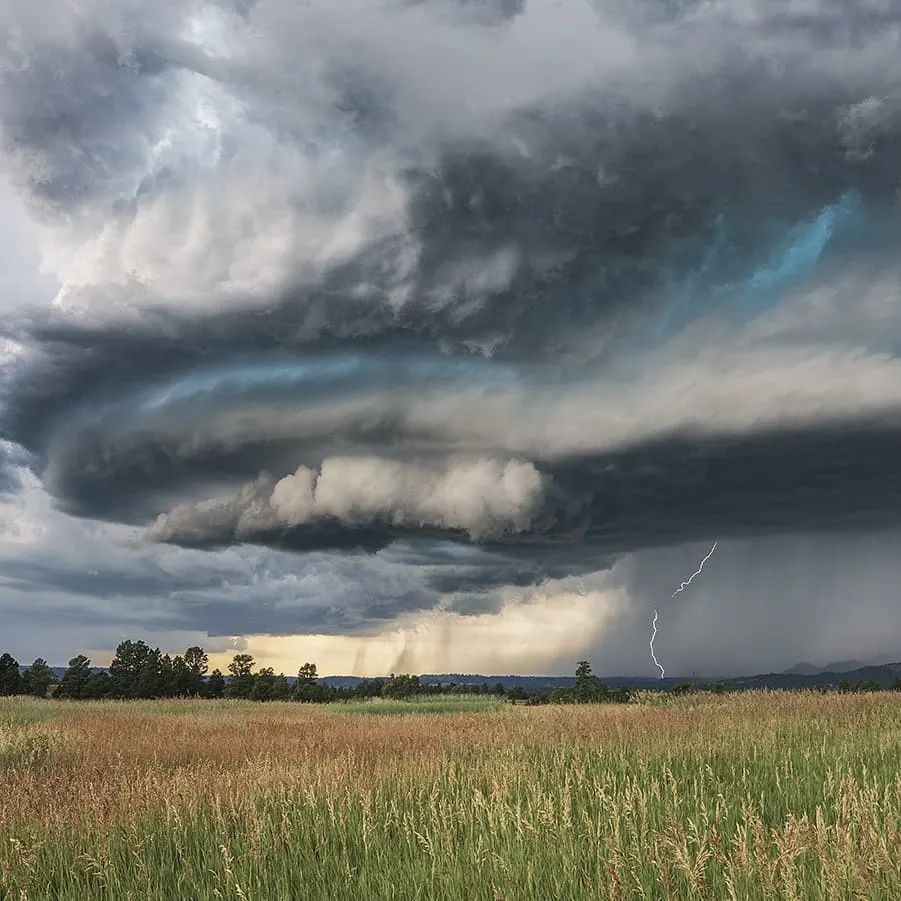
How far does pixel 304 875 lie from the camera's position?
735 centimetres

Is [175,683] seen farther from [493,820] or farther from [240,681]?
[493,820]

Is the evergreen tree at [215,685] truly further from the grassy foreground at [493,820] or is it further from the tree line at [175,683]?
the grassy foreground at [493,820]

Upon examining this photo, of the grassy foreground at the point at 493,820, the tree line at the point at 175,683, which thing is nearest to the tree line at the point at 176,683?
the tree line at the point at 175,683

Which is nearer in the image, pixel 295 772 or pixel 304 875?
pixel 304 875

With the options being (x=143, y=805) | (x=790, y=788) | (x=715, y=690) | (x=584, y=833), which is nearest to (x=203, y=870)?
(x=143, y=805)

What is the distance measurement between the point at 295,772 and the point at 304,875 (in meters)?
4.29

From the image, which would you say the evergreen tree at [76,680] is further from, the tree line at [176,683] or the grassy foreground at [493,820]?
the grassy foreground at [493,820]

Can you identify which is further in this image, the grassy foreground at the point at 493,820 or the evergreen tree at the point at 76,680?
the evergreen tree at the point at 76,680

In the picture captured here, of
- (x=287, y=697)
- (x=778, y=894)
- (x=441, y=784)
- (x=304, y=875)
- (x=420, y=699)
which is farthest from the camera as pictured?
(x=287, y=697)

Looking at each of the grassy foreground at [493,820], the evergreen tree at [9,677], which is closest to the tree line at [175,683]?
the evergreen tree at [9,677]

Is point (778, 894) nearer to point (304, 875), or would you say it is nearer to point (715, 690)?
point (304, 875)

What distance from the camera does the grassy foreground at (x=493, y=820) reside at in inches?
228

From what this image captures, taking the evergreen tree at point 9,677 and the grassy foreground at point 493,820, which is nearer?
the grassy foreground at point 493,820

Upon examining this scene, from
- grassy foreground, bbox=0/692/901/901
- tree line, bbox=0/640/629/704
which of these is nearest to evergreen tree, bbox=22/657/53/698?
tree line, bbox=0/640/629/704
